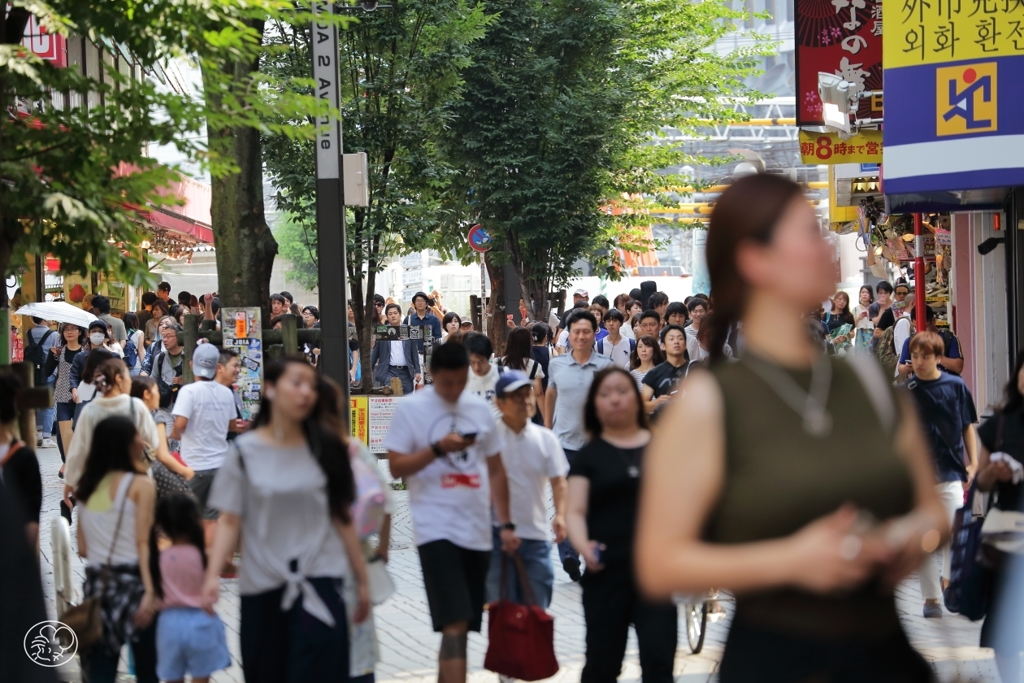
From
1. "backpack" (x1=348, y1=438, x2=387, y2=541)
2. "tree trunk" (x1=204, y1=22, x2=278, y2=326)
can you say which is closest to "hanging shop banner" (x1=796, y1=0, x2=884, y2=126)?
"tree trunk" (x1=204, y1=22, x2=278, y2=326)

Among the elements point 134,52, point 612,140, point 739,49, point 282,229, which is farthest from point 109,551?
point 282,229

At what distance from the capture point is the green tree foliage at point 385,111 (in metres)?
20.3

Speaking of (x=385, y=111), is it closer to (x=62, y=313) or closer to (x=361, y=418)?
(x=62, y=313)

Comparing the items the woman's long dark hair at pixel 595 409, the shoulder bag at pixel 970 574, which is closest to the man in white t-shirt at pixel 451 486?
the woman's long dark hair at pixel 595 409

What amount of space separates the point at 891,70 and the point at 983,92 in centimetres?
66

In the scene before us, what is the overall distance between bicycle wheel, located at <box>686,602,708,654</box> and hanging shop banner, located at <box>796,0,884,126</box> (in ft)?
20.5

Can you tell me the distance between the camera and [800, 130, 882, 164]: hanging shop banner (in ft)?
43.3

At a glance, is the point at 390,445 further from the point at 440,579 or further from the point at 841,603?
the point at 841,603

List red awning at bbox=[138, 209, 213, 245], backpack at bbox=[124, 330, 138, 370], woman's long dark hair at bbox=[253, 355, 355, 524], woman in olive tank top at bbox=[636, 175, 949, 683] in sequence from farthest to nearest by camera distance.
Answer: red awning at bbox=[138, 209, 213, 245] < backpack at bbox=[124, 330, 138, 370] < woman's long dark hair at bbox=[253, 355, 355, 524] < woman in olive tank top at bbox=[636, 175, 949, 683]

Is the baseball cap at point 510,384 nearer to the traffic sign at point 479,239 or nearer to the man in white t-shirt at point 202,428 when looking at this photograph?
the man in white t-shirt at point 202,428

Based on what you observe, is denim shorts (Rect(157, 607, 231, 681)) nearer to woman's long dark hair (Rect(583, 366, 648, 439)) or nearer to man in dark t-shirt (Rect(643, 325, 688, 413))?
woman's long dark hair (Rect(583, 366, 648, 439))

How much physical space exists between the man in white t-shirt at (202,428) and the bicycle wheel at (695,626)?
3.74m

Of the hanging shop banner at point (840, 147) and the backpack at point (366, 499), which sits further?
the hanging shop banner at point (840, 147)

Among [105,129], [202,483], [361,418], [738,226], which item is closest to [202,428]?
[202,483]
